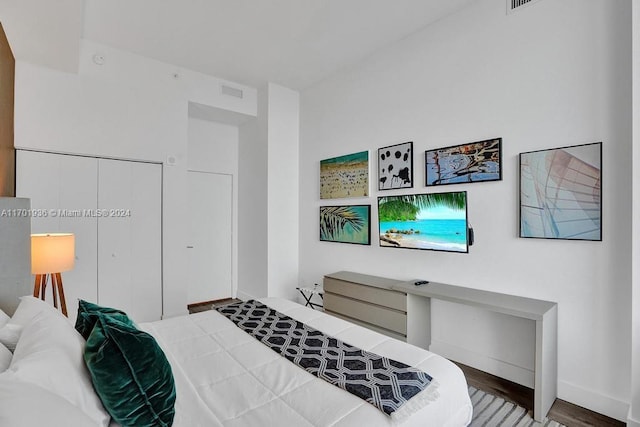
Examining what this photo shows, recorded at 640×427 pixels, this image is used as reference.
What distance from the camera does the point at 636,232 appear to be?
188 cm

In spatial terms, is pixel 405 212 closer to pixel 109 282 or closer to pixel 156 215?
pixel 156 215

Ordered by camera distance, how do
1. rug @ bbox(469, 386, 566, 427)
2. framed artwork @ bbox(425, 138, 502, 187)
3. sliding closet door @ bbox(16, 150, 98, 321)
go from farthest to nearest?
sliding closet door @ bbox(16, 150, 98, 321) → framed artwork @ bbox(425, 138, 502, 187) → rug @ bbox(469, 386, 566, 427)

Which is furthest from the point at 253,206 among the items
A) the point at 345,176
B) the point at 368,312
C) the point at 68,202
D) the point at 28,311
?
the point at 28,311

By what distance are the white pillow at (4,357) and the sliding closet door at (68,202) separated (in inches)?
99.1

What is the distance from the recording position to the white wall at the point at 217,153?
4.70 metres

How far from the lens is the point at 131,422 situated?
1100 millimetres

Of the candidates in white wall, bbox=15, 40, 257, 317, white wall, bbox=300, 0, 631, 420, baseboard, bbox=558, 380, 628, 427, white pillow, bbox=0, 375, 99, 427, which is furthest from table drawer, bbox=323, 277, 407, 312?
white pillow, bbox=0, 375, 99, 427

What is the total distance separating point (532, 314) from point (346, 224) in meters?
2.14

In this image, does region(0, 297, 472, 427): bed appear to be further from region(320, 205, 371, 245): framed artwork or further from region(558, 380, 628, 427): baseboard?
region(320, 205, 371, 245): framed artwork

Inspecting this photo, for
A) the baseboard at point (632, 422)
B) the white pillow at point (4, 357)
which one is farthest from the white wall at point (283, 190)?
the baseboard at point (632, 422)

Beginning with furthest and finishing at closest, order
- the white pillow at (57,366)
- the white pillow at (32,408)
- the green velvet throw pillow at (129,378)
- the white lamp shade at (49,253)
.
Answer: the white lamp shade at (49,253) < the green velvet throw pillow at (129,378) < the white pillow at (57,366) < the white pillow at (32,408)

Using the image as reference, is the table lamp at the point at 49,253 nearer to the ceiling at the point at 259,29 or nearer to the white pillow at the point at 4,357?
the white pillow at the point at 4,357

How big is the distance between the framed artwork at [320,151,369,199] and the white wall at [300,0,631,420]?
182 mm

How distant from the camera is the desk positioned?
2.09 m
